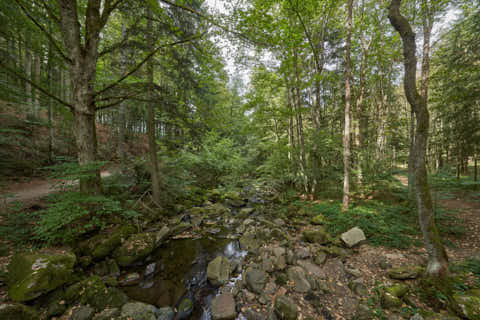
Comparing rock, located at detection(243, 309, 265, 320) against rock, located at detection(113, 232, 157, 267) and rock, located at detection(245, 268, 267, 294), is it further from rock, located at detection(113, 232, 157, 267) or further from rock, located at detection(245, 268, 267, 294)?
rock, located at detection(113, 232, 157, 267)

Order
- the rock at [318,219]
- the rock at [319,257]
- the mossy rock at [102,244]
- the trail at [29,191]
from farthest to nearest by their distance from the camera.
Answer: the rock at [318,219] → the trail at [29,191] → the rock at [319,257] → the mossy rock at [102,244]

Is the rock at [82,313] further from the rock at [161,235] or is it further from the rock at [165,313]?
the rock at [161,235]

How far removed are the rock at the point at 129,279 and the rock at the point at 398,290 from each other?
5.57m

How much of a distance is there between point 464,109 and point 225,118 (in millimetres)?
10473

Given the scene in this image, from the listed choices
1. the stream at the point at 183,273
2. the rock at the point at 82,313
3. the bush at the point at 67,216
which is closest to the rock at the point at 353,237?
the stream at the point at 183,273

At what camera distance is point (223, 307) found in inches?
131

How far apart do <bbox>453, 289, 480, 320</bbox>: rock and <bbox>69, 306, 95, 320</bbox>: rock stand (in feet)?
20.0

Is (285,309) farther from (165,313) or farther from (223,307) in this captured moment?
(165,313)

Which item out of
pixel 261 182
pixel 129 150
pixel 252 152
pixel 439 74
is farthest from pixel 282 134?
pixel 129 150

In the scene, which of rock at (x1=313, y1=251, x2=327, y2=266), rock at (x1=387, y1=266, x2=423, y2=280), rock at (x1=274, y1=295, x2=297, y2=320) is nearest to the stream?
rock at (x1=274, y1=295, x2=297, y2=320)

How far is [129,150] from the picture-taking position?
17406mm

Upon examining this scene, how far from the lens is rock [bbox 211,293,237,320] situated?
10.5ft

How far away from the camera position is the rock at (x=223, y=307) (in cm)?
319

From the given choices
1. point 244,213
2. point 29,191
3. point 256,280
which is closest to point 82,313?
point 256,280
